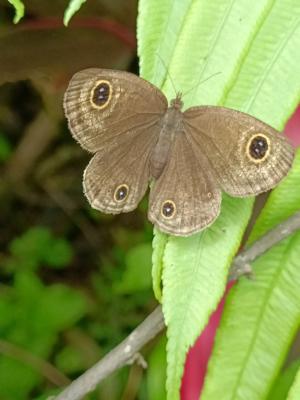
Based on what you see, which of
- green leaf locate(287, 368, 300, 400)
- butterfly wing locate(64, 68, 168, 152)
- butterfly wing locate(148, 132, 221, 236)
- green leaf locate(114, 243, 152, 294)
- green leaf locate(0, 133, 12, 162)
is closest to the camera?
green leaf locate(287, 368, 300, 400)

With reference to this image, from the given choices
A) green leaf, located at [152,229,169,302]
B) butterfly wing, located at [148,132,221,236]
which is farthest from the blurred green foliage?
green leaf, located at [152,229,169,302]

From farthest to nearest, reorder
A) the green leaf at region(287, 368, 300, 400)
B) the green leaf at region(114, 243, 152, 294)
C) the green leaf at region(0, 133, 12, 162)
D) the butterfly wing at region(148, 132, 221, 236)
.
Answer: the green leaf at region(0, 133, 12, 162)
the green leaf at region(114, 243, 152, 294)
the butterfly wing at region(148, 132, 221, 236)
the green leaf at region(287, 368, 300, 400)

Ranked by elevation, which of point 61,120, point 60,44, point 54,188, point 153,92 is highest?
point 153,92

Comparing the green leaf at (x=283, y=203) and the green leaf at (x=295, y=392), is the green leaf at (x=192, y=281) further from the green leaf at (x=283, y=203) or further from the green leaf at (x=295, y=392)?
the green leaf at (x=295, y=392)

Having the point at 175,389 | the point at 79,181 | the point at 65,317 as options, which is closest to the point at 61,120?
the point at 79,181

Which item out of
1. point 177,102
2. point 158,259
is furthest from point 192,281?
point 177,102

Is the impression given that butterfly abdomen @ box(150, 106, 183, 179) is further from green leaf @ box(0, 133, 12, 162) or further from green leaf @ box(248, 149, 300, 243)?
green leaf @ box(0, 133, 12, 162)

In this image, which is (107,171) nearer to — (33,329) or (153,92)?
(153,92)

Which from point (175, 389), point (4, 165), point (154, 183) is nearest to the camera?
point (175, 389)
